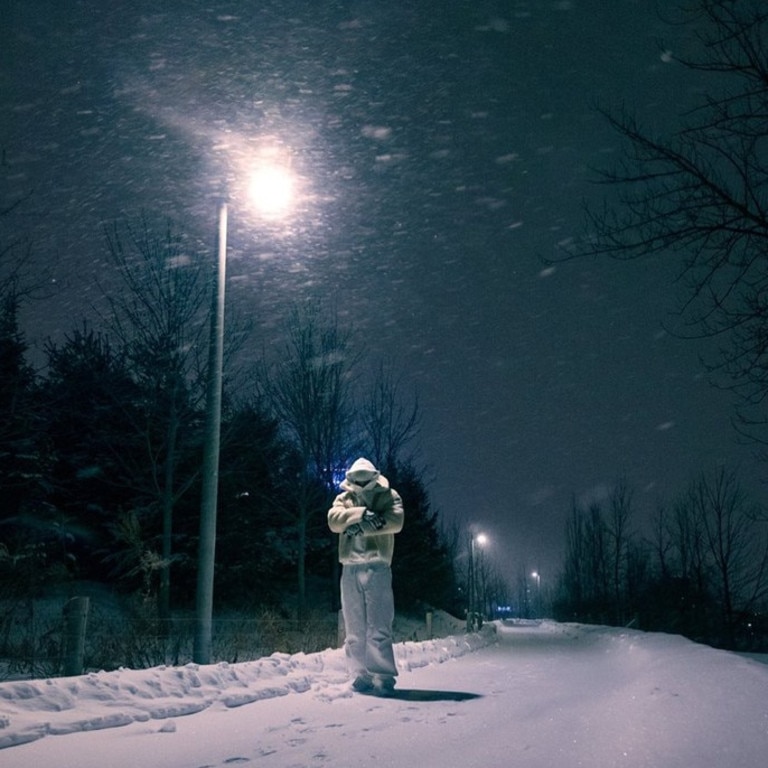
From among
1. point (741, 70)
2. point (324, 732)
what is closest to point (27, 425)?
point (324, 732)

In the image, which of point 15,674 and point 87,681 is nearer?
point 87,681

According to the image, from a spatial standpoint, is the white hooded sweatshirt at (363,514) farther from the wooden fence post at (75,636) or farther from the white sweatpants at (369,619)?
the wooden fence post at (75,636)

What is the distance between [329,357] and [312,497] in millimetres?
4552

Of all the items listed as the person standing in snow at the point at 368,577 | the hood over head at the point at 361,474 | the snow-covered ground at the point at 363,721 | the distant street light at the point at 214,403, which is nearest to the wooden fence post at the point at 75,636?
the snow-covered ground at the point at 363,721

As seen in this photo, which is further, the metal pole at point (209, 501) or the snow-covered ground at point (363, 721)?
the metal pole at point (209, 501)

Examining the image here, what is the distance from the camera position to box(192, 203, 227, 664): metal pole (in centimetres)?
953

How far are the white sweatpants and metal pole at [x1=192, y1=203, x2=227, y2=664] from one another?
204 cm

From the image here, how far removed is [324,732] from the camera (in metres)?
5.81

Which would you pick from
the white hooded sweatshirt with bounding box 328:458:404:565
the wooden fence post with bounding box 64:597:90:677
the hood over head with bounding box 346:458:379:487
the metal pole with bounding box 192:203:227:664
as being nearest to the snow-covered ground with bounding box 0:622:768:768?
the wooden fence post with bounding box 64:597:90:677

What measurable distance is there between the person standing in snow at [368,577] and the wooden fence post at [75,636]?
2.64 metres

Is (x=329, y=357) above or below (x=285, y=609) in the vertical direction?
above

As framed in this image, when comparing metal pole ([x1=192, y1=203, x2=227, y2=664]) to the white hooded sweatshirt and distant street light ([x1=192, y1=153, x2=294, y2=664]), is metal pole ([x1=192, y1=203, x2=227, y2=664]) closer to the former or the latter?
distant street light ([x1=192, y1=153, x2=294, y2=664])

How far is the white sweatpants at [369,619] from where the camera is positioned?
8141 mm

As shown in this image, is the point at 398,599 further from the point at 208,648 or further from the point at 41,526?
the point at 208,648
